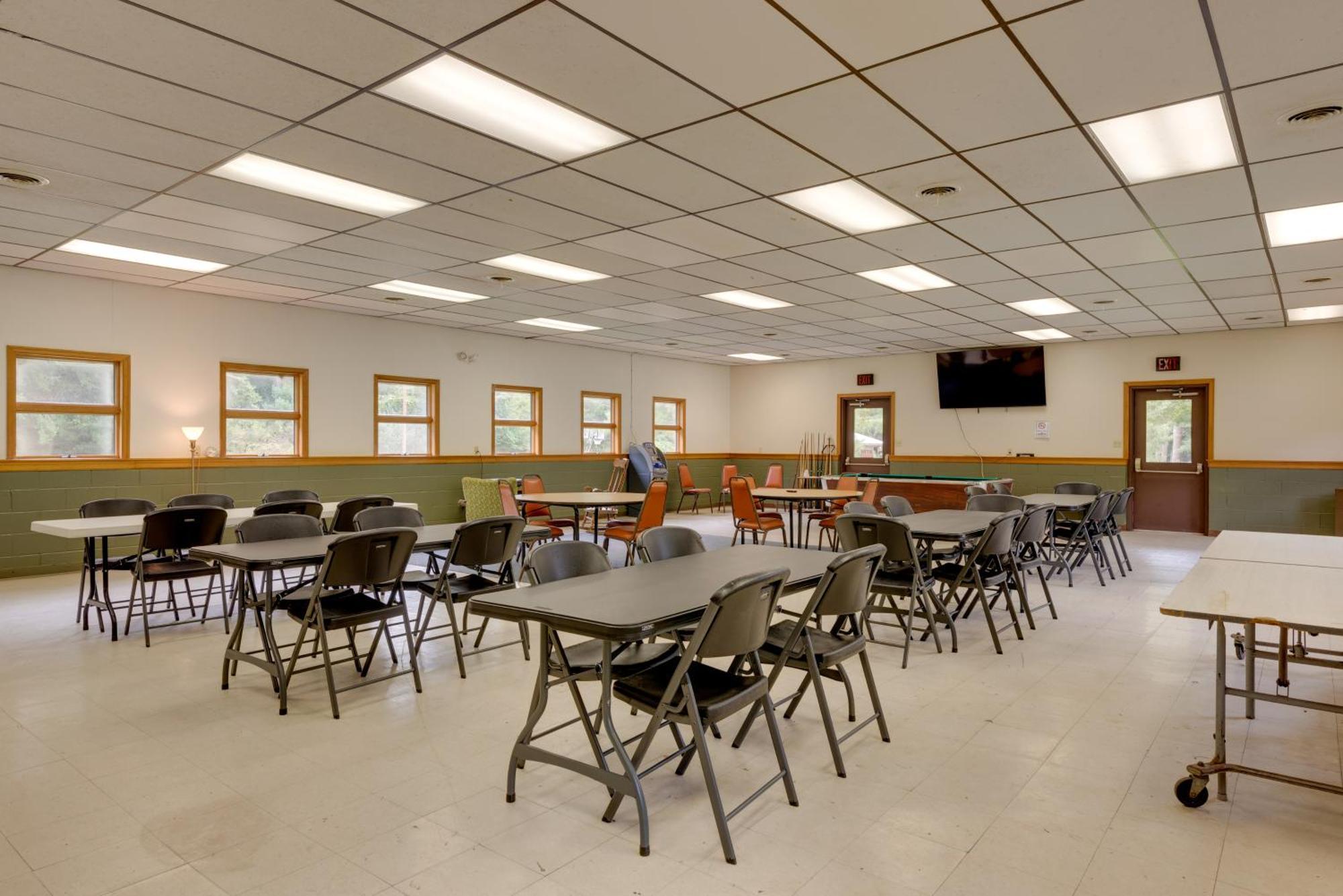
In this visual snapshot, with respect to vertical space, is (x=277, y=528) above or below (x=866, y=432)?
below

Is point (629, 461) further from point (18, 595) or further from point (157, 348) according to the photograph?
point (18, 595)

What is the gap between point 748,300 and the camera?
805 centimetres

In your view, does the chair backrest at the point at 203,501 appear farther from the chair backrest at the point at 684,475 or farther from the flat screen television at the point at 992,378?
the flat screen television at the point at 992,378

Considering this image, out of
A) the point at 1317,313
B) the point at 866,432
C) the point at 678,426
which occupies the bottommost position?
the point at 866,432

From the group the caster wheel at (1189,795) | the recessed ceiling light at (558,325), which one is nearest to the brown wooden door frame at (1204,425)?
the recessed ceiling light at (558,325)

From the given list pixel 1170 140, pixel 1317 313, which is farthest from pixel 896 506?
pixel 1317 313

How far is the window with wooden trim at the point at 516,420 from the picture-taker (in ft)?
35.2

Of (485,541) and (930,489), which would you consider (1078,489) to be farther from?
(485,541)

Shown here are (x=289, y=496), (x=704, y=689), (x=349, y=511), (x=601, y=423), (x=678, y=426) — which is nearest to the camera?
(x=704, y=689)

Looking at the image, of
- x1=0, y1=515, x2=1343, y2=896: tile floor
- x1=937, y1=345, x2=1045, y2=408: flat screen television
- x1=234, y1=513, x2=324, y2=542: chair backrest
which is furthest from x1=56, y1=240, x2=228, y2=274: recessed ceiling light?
x1=937, y1=345, x2=1045, y2=408: flat screen television

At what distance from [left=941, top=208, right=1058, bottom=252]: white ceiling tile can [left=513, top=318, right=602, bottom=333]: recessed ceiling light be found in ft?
16.8

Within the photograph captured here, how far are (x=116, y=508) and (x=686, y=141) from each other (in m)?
5.02

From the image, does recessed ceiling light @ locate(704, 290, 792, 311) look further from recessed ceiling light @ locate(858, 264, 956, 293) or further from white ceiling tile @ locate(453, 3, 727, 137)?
white ceiling tile @ locate(453, 3, 727, 137)

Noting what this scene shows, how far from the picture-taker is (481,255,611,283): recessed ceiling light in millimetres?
6387
